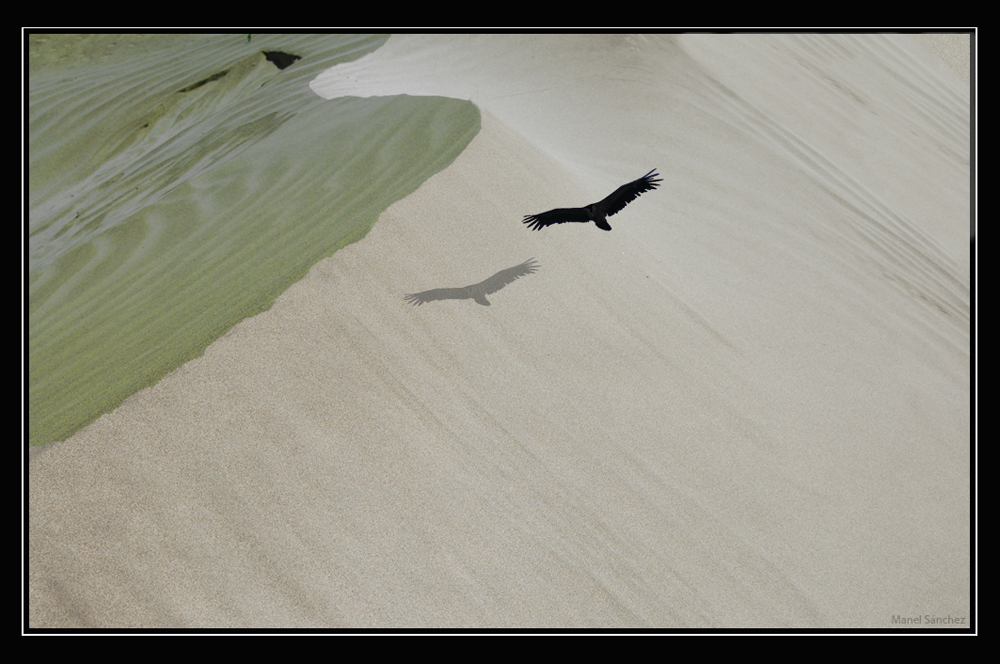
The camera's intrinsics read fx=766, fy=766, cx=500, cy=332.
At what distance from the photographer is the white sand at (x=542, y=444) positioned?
3.31m

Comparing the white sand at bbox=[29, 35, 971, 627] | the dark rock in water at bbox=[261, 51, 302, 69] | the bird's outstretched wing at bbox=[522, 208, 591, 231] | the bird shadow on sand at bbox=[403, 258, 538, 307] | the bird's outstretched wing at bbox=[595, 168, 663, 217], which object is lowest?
the white sand at bbox=[29, 35, 971, 627]

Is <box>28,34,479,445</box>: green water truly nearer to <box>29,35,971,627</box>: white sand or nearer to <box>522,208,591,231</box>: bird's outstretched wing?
<box>29,35,971,627</box>: white sand

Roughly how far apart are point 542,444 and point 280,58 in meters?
7.90

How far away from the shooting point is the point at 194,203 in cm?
615

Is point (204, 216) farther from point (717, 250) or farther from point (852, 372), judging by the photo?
point (852, 372)

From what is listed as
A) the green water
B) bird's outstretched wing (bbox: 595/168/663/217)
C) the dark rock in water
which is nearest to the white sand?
the green water

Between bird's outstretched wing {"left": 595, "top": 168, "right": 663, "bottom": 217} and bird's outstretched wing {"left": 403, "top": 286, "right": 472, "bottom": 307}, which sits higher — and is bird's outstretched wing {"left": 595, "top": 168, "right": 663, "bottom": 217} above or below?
above

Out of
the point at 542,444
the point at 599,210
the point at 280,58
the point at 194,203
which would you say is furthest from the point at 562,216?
the point at 280,58

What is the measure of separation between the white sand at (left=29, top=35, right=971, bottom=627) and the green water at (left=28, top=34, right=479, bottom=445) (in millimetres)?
326

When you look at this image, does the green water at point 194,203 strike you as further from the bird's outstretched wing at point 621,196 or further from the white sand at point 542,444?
the bird's outstretched wing at point 621,196

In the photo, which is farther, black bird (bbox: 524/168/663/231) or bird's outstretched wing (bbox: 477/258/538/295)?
bird's outstretched wing (bbox: 477/258/538/295)

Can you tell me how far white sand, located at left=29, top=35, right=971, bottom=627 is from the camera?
331 centimetres

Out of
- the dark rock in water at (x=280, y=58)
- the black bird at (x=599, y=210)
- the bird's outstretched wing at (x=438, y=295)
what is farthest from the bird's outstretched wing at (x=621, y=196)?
the dark rock in water at (x=280, y=58)

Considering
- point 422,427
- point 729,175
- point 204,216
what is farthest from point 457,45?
point 422,427
